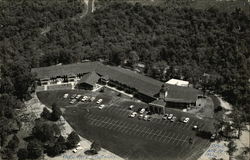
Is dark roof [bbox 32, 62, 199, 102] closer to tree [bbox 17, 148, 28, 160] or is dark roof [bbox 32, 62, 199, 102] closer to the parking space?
the parking space

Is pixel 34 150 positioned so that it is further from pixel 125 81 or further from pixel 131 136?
pixel 125 81

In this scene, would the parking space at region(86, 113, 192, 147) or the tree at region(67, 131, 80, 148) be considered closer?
the tree at region(67, 131, 80, 148)

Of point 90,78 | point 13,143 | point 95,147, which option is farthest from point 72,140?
point 90,78

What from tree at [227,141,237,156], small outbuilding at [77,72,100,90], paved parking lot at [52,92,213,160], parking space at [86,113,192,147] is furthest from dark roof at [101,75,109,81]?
tree at [227,141,237,156]

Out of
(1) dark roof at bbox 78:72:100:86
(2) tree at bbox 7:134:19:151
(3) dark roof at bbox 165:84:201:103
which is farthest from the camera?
(1) dark roof at bbox 78:72:100:86

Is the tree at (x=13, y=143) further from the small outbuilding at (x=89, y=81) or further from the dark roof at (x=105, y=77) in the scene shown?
the dark roof at (x=105, y=77)
